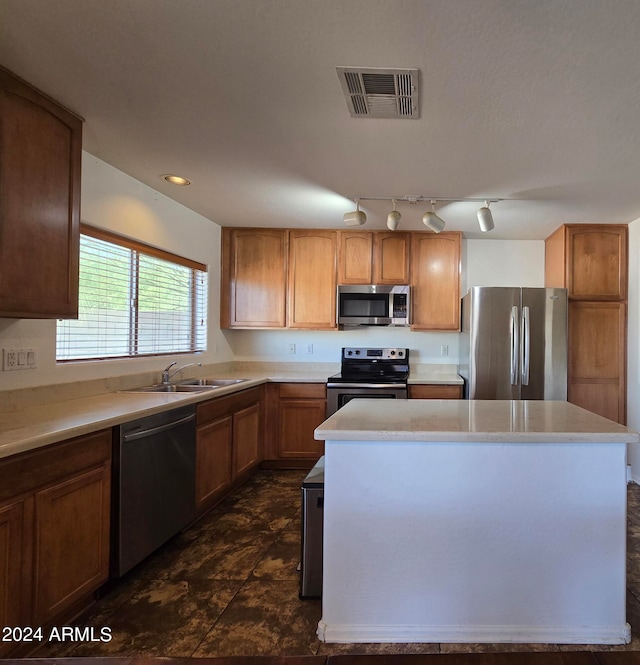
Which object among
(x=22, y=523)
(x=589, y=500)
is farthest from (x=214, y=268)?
(x=589, y=500)

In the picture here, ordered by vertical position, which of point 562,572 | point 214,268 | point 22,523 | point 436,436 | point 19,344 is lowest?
point 562,572

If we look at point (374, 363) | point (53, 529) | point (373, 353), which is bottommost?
point (53, 529)

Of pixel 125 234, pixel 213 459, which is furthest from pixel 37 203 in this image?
pixel 213 459

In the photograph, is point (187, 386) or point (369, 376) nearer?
point (187, 386)

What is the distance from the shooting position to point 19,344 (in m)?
1.92

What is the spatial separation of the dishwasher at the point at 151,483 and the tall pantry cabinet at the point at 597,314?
329 cm

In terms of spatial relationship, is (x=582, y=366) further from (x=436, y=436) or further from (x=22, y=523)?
(x=22, y=523)

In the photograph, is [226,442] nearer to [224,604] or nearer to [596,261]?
[224,604]

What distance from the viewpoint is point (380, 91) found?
5.46 ft

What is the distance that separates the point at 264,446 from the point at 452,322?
2.15 meters

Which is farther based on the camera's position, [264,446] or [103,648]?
[264,446]

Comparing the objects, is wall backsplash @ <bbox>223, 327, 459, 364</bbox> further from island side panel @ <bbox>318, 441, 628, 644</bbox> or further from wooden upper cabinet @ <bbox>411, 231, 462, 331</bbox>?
island side panel @ <bbox>318, 441, 628, 644</bbox>

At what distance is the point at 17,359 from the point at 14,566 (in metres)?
0.95

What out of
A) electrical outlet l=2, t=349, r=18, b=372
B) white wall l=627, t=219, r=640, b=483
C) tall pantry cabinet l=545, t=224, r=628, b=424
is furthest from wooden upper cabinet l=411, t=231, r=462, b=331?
electrical outlet l=2, t=349, r=18, b=372
